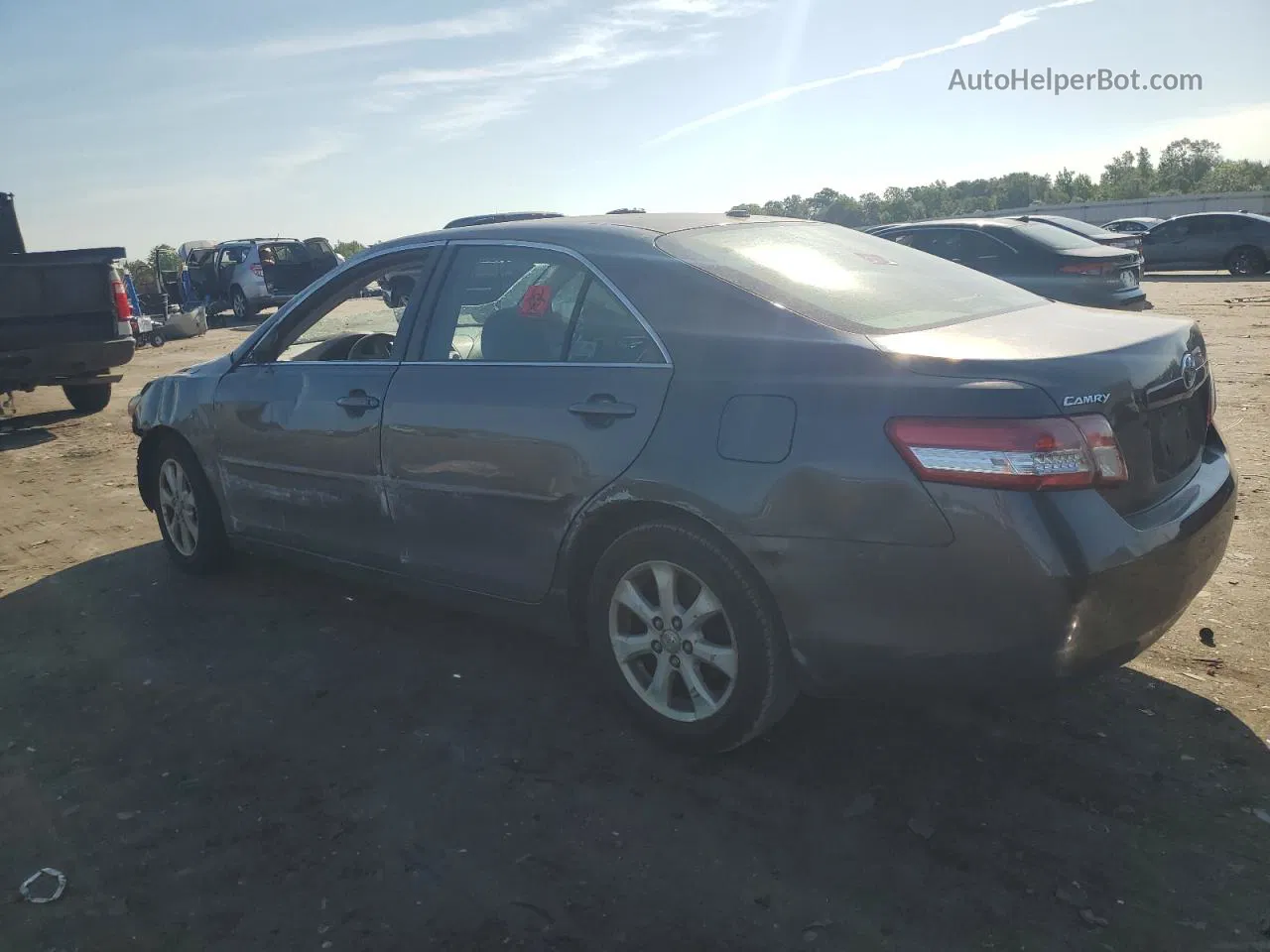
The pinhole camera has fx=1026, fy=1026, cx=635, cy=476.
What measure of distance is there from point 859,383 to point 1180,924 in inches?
60.1

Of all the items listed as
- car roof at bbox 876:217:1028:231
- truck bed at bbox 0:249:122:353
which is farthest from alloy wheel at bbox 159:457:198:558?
car roof at bbox 876:217:1028:231

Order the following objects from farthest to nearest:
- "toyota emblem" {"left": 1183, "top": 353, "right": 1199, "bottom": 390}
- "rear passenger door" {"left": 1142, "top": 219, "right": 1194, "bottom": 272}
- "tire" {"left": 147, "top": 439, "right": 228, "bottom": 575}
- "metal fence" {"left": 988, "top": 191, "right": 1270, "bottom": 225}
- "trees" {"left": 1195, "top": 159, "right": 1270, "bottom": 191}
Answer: "trees" {"left": 1195, "top": 159, "right": 1270, "bottom": 191} < "metal fence" {"left": 988, "top": 191, "right": 1270, "bottom": 225} < "rear passenger door" {"left": 1142, "top": 219, "right": 1194, "bottom": 272} < "tire" {"left": 147, "top": 439, "right": 228, "bottom": 575} < "toyota emblem" {"left": 1183, "top": 353, "right": 1199, "bottom": 390}

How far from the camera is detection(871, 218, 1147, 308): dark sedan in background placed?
10.5 m

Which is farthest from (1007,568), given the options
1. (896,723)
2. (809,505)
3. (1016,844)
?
(896,723)

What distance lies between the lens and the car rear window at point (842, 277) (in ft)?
10.6

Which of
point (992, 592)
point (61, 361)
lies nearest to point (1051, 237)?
point (992, 592)

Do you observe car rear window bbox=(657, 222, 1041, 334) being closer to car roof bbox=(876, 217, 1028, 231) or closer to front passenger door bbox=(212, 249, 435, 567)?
front passenger door bbox=(212, 249, 435, 567)

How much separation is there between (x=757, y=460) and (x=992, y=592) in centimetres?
73

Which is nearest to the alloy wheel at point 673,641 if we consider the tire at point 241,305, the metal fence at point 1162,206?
the tire at point 241,305

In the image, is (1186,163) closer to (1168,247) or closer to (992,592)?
(1168,247)

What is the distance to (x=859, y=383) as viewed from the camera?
2.84m

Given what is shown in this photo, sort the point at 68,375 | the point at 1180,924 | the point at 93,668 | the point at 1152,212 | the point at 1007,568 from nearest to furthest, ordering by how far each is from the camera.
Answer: the point at 1180,924 < the point at 1007,568 < the point at 93,668 < the point at 68,375 < the point at 1152,212

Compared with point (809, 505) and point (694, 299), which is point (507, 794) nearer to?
point (809, 505)

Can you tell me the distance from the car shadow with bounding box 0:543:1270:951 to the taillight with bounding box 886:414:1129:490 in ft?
2.33
